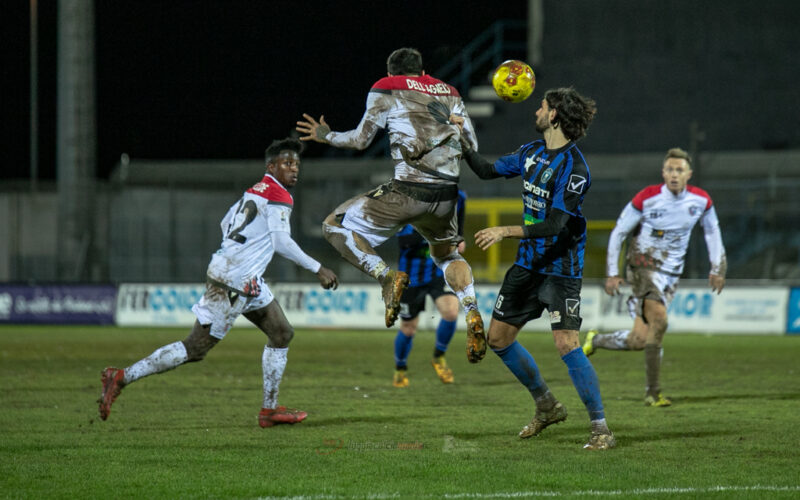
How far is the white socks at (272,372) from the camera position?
28.6ft

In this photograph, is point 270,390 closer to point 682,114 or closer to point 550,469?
point 550,469

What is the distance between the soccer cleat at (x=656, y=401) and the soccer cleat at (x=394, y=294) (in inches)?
139

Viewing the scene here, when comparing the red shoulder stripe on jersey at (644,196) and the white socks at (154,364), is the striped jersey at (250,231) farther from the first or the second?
the red shoulder stripe on jersey at (644,196)

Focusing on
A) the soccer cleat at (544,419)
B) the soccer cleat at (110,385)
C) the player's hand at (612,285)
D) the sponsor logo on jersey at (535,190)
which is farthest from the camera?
the player's hand at (612,285)

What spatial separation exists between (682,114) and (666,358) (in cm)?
1488

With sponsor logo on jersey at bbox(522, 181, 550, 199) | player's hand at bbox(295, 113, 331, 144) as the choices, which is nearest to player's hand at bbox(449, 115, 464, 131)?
sponsor logo on jersey at bbox(522, 181, 550, 199)

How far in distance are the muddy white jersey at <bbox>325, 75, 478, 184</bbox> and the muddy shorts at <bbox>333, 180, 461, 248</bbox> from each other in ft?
0.30

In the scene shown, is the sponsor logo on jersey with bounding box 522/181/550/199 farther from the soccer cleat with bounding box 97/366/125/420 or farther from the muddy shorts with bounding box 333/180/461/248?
the soccer cleat with bounding box 97/366/125/420

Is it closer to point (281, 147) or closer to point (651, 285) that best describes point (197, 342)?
point (281, 147)

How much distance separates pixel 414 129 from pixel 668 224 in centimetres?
368

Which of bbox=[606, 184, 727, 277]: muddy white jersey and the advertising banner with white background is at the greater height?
bbox=[606, 184, 727, 277]: muddy white jersey

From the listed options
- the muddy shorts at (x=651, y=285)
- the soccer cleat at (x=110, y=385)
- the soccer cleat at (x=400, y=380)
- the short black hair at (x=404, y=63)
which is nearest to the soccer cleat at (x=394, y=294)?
the short black hair at (x=404, y=63)

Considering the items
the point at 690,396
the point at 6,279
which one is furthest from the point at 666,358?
the point at 6,279

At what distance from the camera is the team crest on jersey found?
7.32 meters
